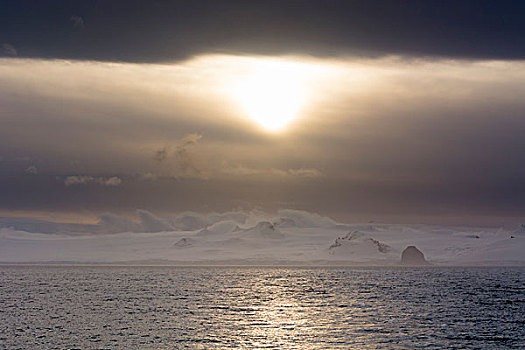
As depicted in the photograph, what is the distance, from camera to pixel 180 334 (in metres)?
66.4

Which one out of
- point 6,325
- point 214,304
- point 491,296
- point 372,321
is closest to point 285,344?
point 372,321

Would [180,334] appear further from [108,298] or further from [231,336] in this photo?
[108,298]

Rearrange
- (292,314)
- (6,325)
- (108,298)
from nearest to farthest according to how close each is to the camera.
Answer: (6,325)
(292,314)
(108,298)

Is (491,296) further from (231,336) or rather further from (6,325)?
(6,325)

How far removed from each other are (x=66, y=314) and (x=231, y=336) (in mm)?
31780

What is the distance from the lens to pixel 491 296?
12006 cm

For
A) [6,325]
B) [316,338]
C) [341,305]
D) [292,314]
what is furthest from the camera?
[341,305]

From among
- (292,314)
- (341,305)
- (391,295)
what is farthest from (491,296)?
(292,314)

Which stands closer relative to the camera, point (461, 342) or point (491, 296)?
point (461, 342)

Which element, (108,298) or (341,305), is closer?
(341,305)

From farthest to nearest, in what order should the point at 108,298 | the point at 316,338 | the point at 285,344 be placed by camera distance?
the point at 108,298, the point at 316,338, the point at 285,344

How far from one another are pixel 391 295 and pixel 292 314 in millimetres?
41561

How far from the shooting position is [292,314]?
284 ft

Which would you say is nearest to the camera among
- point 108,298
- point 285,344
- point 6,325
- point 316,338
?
point 285,344
